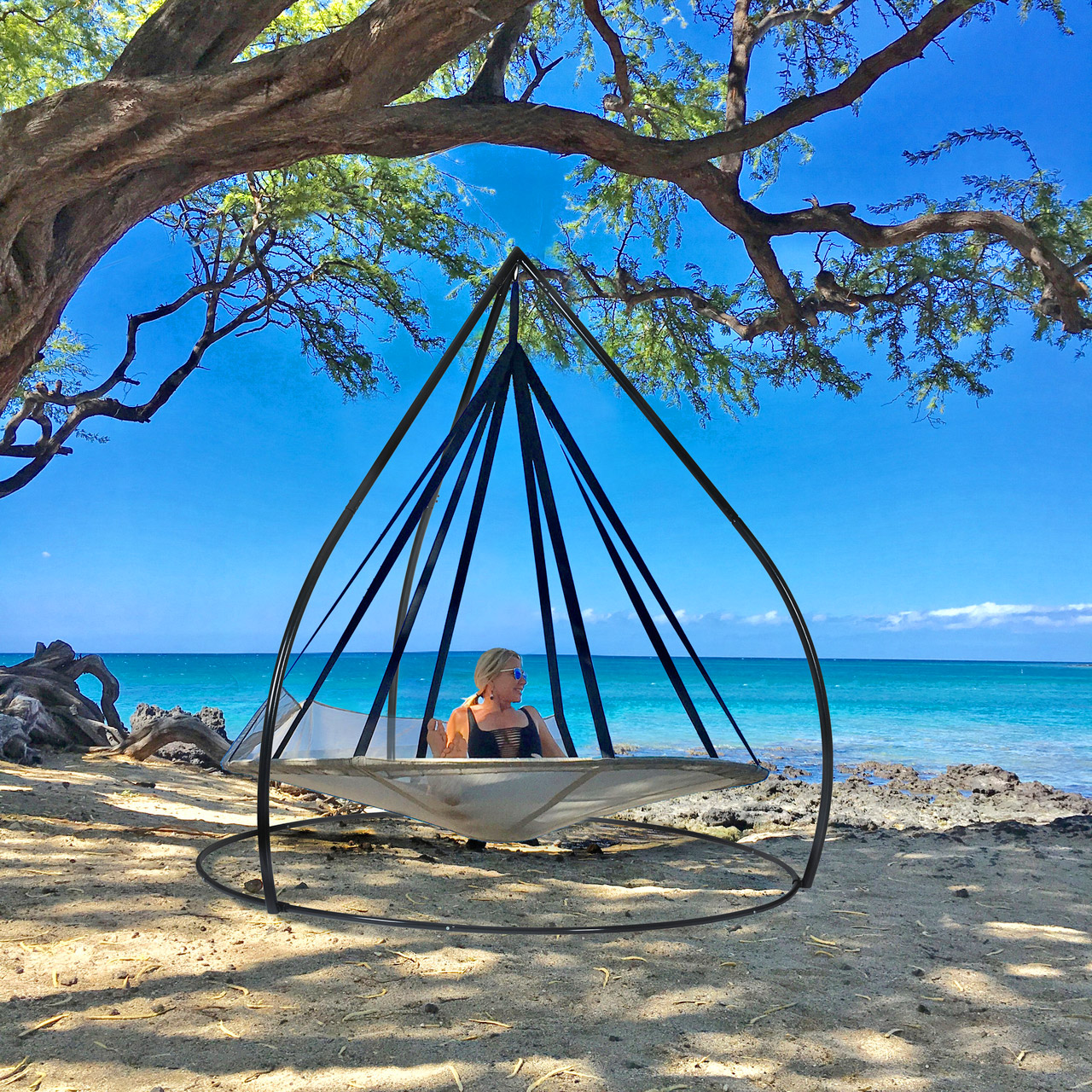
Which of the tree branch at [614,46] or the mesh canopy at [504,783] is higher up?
the tree branch at [614,46]

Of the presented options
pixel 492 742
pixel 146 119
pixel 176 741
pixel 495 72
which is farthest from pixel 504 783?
pixel 176 741

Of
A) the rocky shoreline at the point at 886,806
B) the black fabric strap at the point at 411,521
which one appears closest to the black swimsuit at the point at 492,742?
the black fabric strap at the point at 411,521

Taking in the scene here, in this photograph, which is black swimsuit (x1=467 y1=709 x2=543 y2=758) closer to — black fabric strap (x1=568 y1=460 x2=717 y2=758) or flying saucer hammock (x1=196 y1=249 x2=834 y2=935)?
flying saucer hammock (x1=196 y1=249 x2=834 y2=935)

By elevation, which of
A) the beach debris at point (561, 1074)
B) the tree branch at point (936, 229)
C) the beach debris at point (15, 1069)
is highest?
the tree branch at point (936, 229)

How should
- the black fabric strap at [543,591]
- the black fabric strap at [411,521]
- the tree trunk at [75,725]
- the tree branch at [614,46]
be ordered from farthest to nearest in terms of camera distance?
the tree trunk at [75,725] < the tree branch at [614,46] < the black fabric strap at [543,591] < the black fabric strap at [411,521]

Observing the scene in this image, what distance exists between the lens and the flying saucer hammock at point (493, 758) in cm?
181

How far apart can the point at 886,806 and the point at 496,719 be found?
2.71 m

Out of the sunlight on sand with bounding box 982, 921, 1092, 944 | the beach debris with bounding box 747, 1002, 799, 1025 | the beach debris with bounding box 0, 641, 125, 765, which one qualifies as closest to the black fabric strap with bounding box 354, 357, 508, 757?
the beach debris with bounding box 747, 1002, 799, 1025

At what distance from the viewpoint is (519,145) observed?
2.59 meters

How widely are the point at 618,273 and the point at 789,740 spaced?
787 cm

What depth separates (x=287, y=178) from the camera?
4.42 metres

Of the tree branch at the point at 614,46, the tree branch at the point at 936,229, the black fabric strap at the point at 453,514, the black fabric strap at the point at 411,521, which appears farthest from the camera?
the tree branch at the point at 614,46

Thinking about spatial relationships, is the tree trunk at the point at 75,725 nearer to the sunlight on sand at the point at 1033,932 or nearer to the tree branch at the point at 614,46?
the sunlight on sand at the point at 1033,932

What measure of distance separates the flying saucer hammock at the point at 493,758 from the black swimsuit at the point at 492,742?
214mm
